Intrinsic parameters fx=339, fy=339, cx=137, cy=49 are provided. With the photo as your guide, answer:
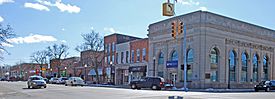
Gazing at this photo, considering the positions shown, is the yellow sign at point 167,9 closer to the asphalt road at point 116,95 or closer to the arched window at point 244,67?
the asphalt road at point 116,95

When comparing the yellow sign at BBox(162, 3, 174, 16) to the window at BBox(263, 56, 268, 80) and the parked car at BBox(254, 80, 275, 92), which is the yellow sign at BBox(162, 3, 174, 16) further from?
the window at BBox(263, 56, 268, 80)

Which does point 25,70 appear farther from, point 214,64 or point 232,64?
point 214,64

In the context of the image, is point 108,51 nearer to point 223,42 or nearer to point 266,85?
point 223,42

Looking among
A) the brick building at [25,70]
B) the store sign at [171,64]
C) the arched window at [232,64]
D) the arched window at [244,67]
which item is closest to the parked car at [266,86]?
the arched window at [232,64]

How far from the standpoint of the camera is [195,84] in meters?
44.5

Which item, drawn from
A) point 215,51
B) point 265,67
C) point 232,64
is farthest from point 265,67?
point 215,51

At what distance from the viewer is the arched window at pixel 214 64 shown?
45906mm

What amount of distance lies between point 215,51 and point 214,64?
1.91m

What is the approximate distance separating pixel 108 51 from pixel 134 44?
10.0m

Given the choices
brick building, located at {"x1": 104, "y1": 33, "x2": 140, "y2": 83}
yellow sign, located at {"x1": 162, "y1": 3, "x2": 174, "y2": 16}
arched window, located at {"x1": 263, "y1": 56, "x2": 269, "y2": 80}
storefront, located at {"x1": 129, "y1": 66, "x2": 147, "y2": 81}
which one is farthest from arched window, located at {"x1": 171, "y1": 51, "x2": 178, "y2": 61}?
yellow sign, located at {"x1": 162, "y1": 3, "x2": 174, "y2": 16}

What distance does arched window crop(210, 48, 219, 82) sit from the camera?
45.9 metres

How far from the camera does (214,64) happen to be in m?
46.3

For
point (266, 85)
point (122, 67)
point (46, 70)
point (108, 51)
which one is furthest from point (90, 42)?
point (46, 70)

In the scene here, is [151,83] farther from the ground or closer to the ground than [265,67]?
closer to the ground
